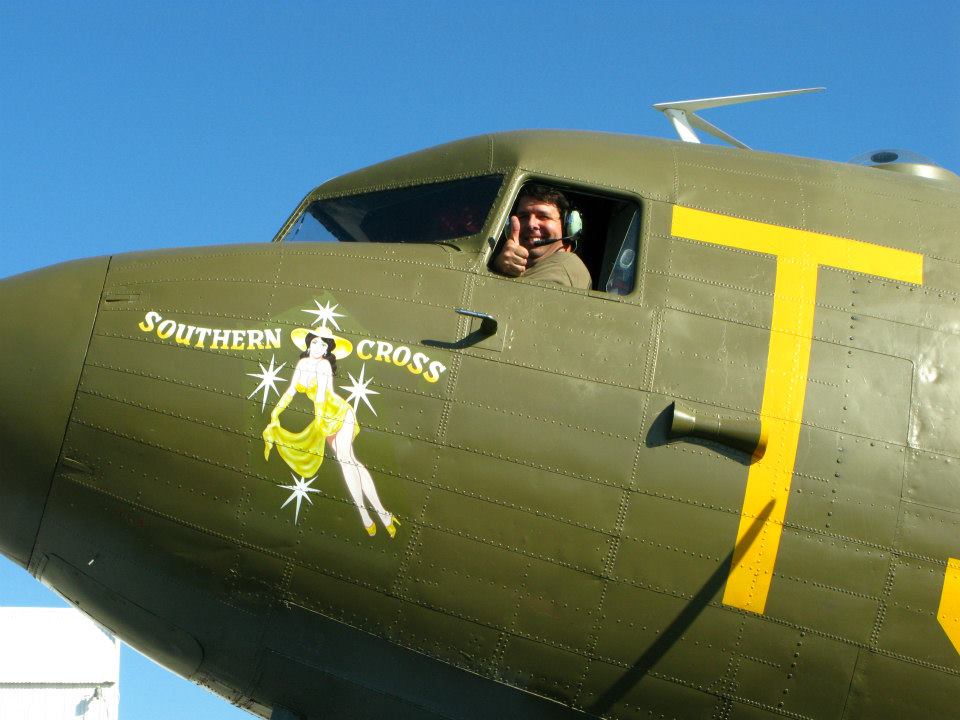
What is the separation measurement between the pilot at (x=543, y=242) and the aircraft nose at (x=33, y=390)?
9.54 feet

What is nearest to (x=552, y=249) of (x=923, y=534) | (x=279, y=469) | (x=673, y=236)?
(x=673, y=236)

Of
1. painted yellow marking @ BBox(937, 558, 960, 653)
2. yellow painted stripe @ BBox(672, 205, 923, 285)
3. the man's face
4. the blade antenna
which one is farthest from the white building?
painted yellow marking @ BBox(937, 558, 960, 653)

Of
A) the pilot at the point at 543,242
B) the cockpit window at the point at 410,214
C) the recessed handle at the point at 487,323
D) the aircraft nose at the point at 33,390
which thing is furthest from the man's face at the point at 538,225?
the aircraft nose at the point at 33,390

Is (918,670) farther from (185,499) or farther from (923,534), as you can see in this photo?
(185,499)

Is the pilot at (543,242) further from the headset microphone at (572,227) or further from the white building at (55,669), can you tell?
the white building at (55,669)

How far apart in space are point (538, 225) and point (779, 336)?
6.27 feet

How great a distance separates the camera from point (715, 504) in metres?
8.38

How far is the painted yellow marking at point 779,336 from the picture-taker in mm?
8367

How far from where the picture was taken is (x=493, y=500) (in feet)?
27.2

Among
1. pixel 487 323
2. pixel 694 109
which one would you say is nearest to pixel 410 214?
Answer: pixel 487 323

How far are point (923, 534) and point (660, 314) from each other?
2.27 metres

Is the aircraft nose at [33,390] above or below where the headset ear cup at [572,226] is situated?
below

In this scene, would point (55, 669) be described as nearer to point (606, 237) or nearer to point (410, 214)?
point (410, 214)

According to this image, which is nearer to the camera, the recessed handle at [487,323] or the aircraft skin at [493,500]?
the aircraft skin at [493,500]
